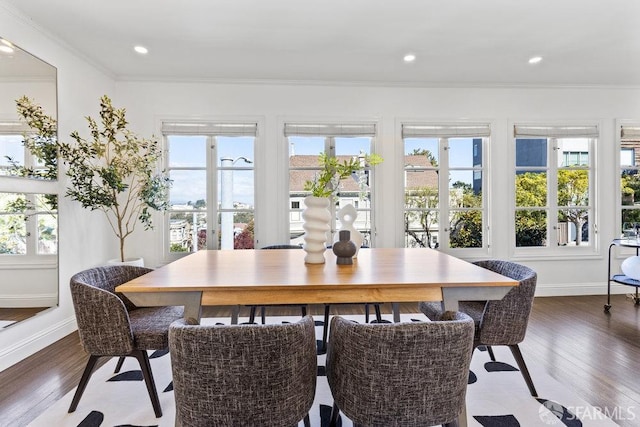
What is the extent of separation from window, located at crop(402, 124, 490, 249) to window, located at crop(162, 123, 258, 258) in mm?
2012

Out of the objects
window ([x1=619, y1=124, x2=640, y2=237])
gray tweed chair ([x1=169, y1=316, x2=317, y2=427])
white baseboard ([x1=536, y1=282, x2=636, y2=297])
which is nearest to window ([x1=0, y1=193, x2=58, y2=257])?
gray tweed chair ([x1=169, y1=316, x2=317, y2=427])

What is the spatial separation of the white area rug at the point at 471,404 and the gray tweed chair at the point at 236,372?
0.79 metres

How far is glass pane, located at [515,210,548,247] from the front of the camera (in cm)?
415

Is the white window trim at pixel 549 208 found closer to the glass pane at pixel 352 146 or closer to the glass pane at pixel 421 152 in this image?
the glass pane at pixel 421 152

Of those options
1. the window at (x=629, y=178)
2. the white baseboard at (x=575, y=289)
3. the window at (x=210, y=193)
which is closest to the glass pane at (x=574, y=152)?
the window at (x=629, y=178)

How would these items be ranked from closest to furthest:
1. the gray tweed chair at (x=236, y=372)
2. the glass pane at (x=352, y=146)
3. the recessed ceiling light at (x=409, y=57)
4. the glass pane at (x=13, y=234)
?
the gray tweed chair at (x=236, y=372) < the glass pane at (x=13, y=234) < the recessed ceiling light at (x=409, y=57) < the glass pane at (x=352, y=146)

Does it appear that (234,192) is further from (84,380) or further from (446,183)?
(446,183)

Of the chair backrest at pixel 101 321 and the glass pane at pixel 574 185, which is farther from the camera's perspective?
the glass pane at pixel 574 185

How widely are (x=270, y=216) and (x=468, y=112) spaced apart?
2.78 metres

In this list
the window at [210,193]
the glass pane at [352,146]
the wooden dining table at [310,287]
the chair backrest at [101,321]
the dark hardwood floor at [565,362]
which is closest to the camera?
the wooden dining table at [310,287]

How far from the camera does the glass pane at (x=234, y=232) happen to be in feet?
13.0

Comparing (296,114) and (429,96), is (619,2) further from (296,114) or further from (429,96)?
(296,114)

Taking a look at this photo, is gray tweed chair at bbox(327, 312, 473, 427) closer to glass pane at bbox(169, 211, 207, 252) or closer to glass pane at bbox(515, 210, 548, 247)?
glass pane at bbox(169, 211, 207, 252)

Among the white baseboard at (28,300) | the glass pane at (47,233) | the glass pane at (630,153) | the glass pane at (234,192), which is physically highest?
the glass pane at (630,153)
